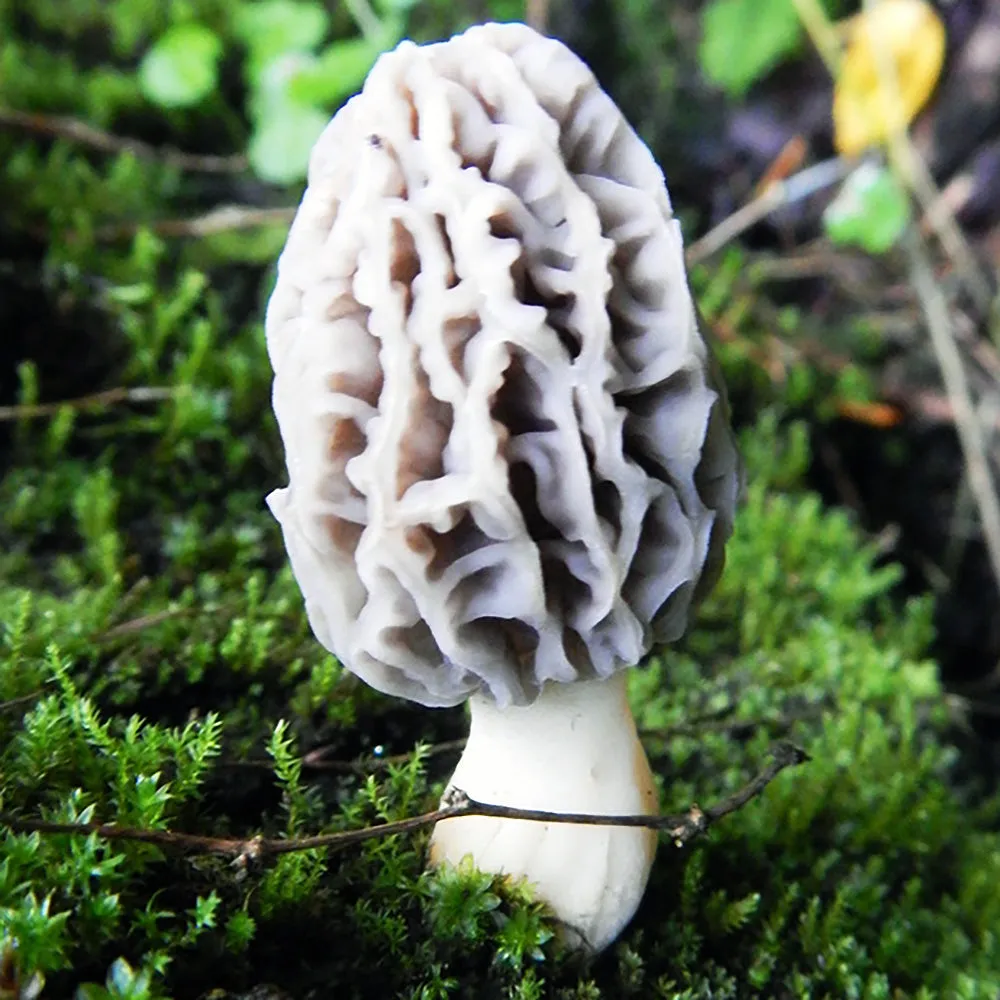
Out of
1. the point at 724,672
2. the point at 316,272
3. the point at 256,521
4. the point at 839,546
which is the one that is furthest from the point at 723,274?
the point at 316,272

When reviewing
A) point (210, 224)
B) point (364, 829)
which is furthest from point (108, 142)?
point (364, 829)

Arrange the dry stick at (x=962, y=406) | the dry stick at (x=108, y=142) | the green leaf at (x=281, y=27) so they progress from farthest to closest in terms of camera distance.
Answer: the green leaf at (x=281, y=27), the dry stick at (x=108, y=142), the dry stick at (x=962, y=406)

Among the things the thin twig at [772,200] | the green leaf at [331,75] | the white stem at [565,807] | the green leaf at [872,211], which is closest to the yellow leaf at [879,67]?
the green leaf at [872,211]

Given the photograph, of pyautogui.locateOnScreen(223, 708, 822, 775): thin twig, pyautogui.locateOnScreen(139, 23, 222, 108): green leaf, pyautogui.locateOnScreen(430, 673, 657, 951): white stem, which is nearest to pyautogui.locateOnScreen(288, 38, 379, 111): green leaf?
pyautogui.locateOnScreen(139, 23, 222, 108): green leaf

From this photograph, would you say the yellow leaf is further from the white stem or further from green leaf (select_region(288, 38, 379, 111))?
the white stem

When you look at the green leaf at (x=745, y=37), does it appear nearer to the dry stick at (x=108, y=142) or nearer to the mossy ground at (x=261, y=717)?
the mossy ground at (x=261, y=717)
